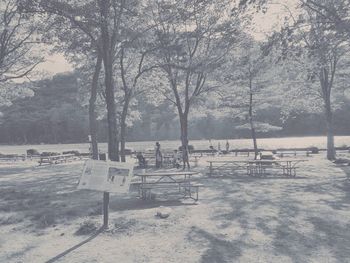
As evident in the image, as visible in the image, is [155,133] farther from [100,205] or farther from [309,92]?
[100,205]

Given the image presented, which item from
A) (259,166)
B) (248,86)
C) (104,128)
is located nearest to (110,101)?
(259,166)

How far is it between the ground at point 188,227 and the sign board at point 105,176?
1.04 meters

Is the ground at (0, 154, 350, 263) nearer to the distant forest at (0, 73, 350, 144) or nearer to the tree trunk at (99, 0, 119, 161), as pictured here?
the tree trunk at (99, 0, 119, 161)

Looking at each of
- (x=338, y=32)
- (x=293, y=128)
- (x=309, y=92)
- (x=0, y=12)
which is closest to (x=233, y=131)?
(x=293, y=128)

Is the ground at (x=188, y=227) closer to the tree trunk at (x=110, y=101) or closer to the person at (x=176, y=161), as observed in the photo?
the tree trunk at (x=110, y=101)

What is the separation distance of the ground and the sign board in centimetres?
104

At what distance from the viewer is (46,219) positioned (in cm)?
1093

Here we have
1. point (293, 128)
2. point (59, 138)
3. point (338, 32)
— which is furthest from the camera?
point (59, 138)

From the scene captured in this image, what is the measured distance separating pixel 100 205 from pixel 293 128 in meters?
126

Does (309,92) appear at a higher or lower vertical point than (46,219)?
higher

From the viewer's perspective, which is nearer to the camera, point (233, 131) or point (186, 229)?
point (186, 229)

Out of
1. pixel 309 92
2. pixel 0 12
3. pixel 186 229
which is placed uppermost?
pixel 0 12

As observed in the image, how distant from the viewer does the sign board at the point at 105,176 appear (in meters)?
9.04

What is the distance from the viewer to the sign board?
9039 millimetres
